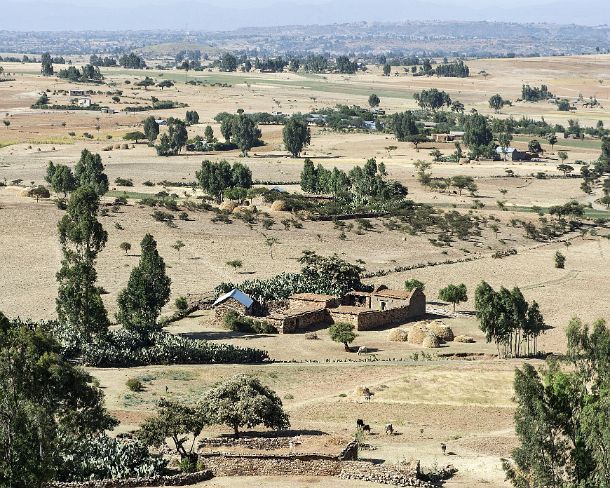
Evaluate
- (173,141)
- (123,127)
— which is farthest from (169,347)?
(123,127)

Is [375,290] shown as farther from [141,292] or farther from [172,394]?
[172,394]

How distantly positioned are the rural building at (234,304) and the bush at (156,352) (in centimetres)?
709

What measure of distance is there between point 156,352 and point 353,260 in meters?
29.2

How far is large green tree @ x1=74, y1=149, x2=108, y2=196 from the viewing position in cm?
10150

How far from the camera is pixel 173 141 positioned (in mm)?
142375

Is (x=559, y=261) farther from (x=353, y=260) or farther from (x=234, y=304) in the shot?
(x=234, y=304)

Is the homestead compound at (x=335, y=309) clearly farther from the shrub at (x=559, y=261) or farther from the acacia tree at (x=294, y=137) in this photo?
the acacia tree at (x=294, y=137)

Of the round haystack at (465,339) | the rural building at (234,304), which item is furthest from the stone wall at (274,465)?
the rural building at (234,304)

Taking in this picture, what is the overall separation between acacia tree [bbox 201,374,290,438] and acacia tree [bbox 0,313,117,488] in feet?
12.8

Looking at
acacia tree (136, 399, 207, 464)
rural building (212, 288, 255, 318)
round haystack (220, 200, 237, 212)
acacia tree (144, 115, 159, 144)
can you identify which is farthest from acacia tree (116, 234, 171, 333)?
acacia tree (144, 115, 159, 144)

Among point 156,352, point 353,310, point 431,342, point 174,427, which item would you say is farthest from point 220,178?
point 174,427

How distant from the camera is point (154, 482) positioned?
123ft

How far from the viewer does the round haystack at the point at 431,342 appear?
6069 centimetres

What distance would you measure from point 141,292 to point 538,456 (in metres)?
30.7
